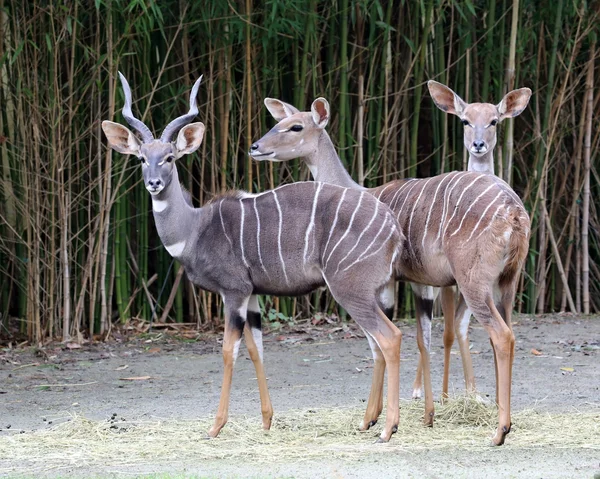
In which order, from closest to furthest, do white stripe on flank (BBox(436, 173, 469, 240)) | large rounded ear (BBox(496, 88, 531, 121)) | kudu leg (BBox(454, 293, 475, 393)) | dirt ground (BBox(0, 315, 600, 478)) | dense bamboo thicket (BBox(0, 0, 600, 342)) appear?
dirt ground (BBox(0, 315, 600, 478))
white stripe on flank (BBox(436, 173, 469, 240))
kudu leg (BBox(454, 293, 475, 393))
large rounded ear (BBox(496, 88, 531, 121))
dense bamboo thicket (BBox(0, 0, 600, 342))

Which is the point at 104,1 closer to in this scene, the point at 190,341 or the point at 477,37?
the point at 190,341

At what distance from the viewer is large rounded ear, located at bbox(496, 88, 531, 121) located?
593 centimetres

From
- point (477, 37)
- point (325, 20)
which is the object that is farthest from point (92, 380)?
point (477, 37)

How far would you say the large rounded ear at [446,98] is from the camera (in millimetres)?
5957

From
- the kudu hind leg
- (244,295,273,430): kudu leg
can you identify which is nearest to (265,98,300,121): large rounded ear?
(244,295,273,430): kudu leg

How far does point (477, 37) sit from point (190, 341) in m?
3.25

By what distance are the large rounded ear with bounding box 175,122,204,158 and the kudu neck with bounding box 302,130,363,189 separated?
1.06 meters

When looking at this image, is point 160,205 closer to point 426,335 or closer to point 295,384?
point 426,335

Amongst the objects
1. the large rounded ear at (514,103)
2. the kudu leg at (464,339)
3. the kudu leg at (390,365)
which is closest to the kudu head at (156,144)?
the kudu leg at (390,365)

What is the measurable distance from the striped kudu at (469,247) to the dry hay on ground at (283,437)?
20 centimetres

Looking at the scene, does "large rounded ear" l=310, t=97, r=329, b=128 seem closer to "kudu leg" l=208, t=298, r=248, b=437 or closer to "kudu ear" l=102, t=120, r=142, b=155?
"kudu ear" l=102, t=120, r=142, b=155

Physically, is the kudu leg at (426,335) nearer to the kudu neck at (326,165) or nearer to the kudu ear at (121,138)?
the kudu neck at (326,165)

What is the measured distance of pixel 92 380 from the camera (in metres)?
6.24

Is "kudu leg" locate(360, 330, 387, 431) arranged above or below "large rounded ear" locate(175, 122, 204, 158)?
below
